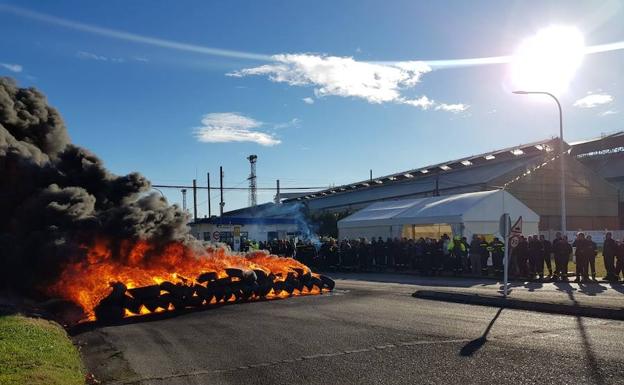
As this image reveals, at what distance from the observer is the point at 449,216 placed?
2786 centimetres

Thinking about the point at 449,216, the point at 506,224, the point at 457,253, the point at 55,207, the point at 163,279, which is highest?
the point at 55,207

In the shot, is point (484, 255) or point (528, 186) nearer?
point (484, 255)

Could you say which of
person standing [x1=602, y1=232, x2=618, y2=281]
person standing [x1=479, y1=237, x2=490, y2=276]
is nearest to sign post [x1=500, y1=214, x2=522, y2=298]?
person standing [x1=479, y1=237, x2=490, y2=276]

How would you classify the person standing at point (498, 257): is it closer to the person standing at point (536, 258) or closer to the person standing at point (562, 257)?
the person standing at point (536, 258)

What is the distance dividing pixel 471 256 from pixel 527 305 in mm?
10974

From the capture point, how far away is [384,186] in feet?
205

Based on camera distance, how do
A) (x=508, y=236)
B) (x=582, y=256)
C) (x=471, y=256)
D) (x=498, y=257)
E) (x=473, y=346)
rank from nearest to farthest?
(x=473, y=346) < (x=508, y=236) < (x=582, y=256) < (x=498, y=257) < (x=471, y=256)

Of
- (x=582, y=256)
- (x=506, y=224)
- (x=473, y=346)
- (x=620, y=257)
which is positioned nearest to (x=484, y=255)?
(x=582, y=256)

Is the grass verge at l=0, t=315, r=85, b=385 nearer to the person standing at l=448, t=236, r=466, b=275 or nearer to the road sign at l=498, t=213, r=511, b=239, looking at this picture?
the road sign at l=498, t=213, r=511, b=239

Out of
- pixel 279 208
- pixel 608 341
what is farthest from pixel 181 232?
pixel 279 208

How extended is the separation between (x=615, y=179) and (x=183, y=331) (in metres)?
69.8

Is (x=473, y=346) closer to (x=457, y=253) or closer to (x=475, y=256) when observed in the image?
(x=475, y=256)

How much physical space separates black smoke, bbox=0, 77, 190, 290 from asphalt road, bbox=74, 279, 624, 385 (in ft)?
9.43

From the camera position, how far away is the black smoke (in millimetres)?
13375
